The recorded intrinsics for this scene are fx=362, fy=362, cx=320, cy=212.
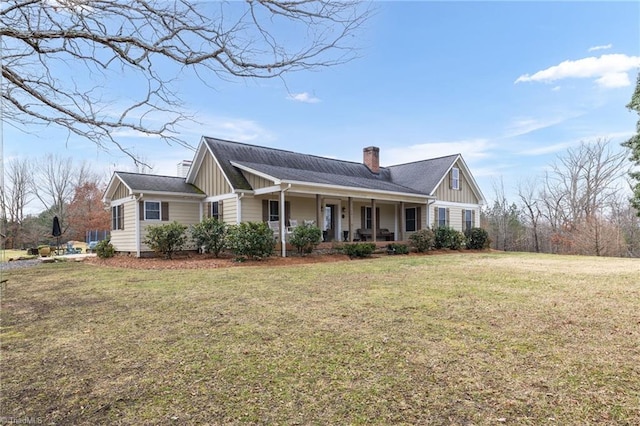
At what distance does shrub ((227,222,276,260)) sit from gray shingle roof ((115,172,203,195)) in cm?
510

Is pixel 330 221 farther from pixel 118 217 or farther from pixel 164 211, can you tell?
pixel 118 217

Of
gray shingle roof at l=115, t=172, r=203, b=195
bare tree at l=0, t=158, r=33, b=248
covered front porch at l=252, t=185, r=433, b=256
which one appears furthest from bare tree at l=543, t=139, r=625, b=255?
bare tree at l=0, t=158, r=33, b=248

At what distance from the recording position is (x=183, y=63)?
3.64 metres

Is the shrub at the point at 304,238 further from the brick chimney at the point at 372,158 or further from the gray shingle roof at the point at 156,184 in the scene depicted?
the brick chimney at the point at 372,158

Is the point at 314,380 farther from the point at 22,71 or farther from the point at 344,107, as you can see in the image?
the point at 344,107

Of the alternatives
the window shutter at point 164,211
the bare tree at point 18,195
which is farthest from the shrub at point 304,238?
the bare tree at point 18,195

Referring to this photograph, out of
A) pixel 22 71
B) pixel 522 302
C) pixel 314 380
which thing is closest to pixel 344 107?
pixel 522 302

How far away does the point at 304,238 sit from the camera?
14.1 meters

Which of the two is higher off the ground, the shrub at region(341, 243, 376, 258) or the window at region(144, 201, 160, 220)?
the window at region(144, 201, 160, 220)

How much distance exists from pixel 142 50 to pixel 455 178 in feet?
71.4

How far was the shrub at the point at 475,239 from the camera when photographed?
820 inches

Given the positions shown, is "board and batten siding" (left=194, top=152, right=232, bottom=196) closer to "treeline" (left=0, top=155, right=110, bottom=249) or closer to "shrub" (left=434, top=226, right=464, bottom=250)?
"shrub" (left=434, top=226, right=464, bottom=250)

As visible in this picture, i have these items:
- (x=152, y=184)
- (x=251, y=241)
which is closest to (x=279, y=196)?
(x=251, y=241)

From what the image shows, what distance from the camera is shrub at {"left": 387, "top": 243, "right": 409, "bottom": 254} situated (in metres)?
17.0
